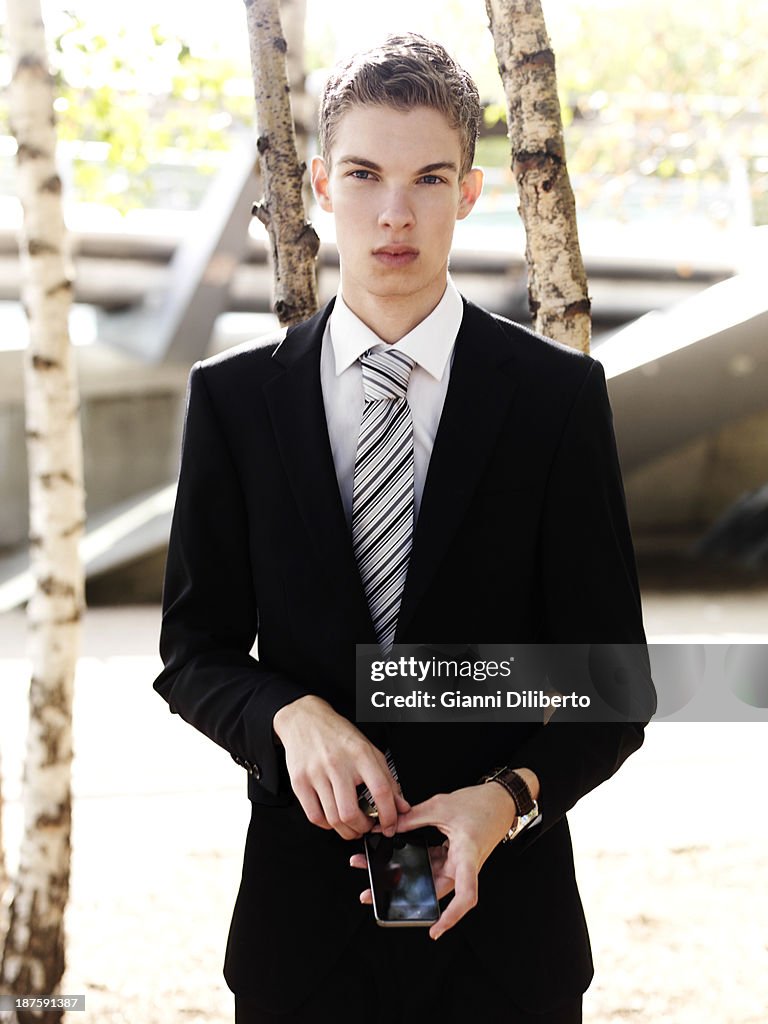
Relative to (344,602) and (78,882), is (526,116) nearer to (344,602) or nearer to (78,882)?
(344,602)

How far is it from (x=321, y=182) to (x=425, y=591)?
71 centimetres

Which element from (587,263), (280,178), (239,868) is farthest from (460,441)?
(587,263)

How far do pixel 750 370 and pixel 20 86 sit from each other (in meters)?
10.3

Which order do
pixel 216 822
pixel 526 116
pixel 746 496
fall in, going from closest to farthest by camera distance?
pixel 526 116
pixel 216 822
pixel 746 496

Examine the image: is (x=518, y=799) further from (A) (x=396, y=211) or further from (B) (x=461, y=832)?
(A) (x=396, y=211)

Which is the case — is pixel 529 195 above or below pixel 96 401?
below

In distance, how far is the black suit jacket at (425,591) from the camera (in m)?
1.68

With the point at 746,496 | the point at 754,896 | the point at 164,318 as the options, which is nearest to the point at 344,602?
the point at 754,896

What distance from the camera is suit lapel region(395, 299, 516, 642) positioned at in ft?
5.42

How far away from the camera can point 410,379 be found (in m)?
1.77

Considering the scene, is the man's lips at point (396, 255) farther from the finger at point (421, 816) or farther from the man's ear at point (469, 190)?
the finger at point (421, 816)

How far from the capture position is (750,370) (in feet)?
39.9

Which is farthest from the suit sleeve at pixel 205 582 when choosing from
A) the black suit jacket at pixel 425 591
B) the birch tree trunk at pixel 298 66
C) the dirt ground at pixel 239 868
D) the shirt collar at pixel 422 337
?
the birch tree trunk at pixel 298 66

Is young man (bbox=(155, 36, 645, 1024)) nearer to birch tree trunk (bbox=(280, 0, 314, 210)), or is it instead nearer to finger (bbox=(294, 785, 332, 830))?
finger (bbox=(294, 785, 332, 830))
